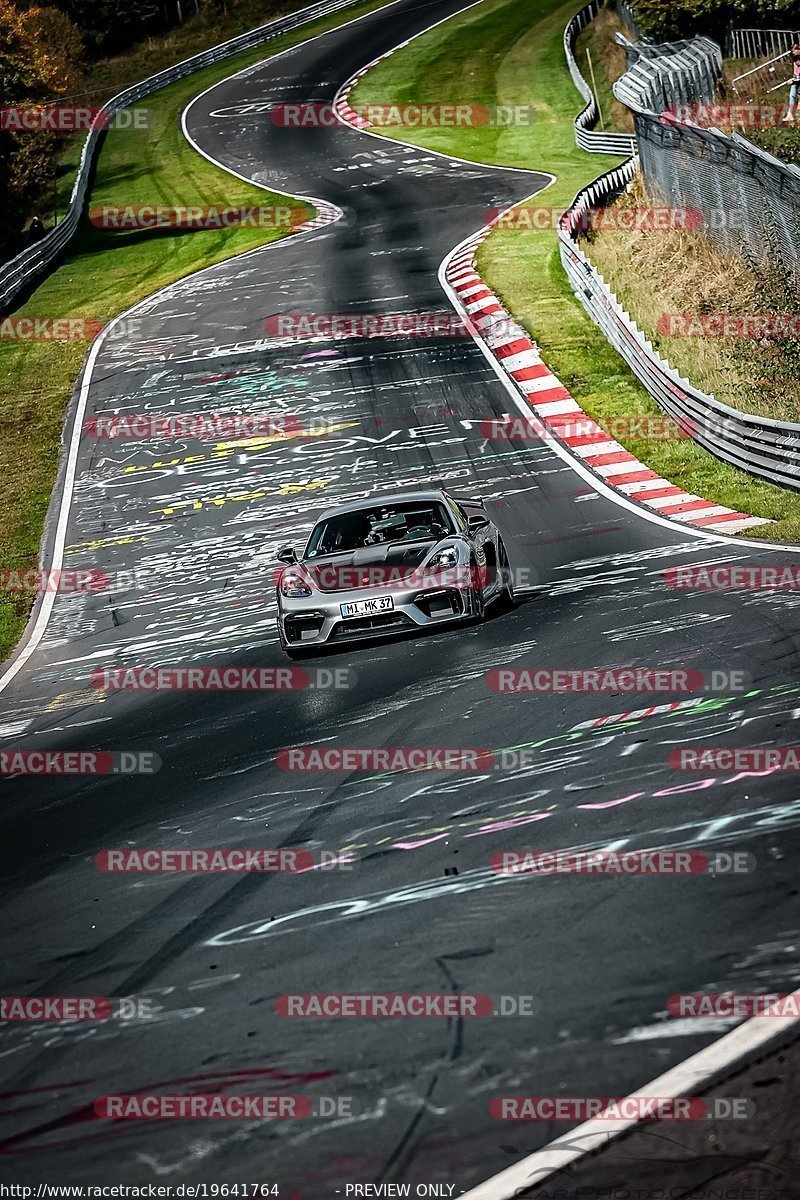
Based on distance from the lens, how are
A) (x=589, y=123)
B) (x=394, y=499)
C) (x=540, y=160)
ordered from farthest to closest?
(x=589, y=123)
(x=540, y=160)
(x=394, y=499)

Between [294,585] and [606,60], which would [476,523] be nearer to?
[294,585]

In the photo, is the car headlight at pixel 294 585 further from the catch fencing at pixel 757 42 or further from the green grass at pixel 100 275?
the catch fencing at pixel 757 42

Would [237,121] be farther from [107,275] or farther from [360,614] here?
[360,614]

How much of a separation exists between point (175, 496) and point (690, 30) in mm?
28976

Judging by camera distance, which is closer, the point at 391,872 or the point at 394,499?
the point at 391,872

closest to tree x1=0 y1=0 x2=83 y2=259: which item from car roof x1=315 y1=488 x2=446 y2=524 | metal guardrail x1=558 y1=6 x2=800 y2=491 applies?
metal guardrail x1=558 y1=6 x2=800 y2=491

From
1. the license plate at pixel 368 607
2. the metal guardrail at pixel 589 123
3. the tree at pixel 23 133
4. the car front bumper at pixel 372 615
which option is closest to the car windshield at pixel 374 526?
the car front bumper at pixel 372 615

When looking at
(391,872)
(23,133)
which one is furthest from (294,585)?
(23,133)

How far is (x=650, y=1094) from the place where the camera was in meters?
4.45

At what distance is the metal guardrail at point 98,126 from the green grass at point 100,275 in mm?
457

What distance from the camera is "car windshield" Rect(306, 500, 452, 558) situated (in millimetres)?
12344

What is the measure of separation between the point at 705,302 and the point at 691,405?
226 inches

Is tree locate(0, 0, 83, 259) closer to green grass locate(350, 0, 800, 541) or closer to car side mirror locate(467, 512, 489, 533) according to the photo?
green grass locate(350, 0, 800, 541)

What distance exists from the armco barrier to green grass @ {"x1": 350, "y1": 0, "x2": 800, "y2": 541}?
206 mm
